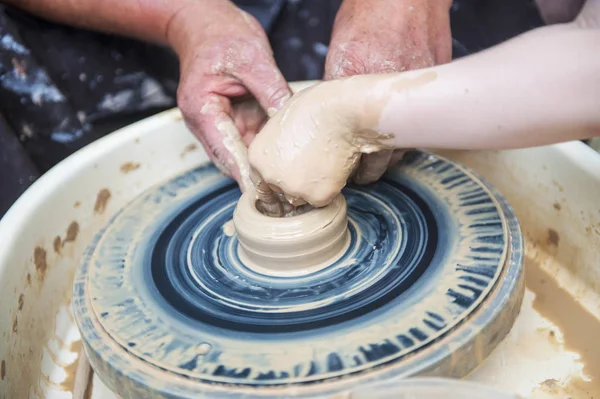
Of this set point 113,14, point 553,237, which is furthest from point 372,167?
point 113,14

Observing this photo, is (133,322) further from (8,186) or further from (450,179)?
(8,186)

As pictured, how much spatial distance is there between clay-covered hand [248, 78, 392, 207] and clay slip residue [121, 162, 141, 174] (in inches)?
27.0

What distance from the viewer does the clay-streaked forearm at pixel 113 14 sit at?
161 centimetres

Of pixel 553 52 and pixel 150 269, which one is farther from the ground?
pixel 553 52

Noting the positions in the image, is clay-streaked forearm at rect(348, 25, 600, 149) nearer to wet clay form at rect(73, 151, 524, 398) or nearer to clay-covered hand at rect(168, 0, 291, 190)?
wet clay form at rect(73, 151, 524, 398)

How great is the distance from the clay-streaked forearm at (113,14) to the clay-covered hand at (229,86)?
248 millimetres

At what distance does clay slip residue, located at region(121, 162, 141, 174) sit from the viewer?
1.50 metres

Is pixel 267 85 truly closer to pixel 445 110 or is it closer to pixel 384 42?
pixel 384 42

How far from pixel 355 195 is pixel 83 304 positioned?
54cm

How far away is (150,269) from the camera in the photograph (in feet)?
3.46

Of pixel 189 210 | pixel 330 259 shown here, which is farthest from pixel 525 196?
pixel 189 210

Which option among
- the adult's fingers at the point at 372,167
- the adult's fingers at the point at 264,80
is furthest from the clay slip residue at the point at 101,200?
the adult's fingers at the point at 372,167

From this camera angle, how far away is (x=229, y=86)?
49.9 inches

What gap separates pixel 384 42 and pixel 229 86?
1.15 feet
